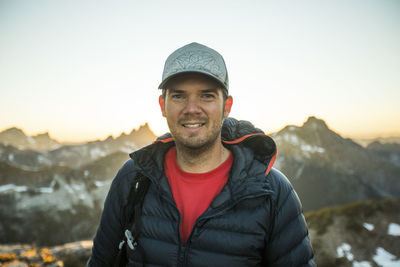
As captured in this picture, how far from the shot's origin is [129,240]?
3047 mm

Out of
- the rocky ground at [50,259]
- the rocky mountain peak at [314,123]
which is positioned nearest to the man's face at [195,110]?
the rocky ground at [50,259]

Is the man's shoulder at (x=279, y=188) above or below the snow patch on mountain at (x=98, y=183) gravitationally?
above

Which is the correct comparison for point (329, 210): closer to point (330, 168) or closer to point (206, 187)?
point (206, 187)

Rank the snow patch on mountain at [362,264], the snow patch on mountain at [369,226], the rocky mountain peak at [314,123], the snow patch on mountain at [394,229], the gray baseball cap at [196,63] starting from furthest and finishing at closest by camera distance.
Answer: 1. the rocky mountain peak at [314,123]
2. the snow patch on mountain at [369,226]
3. the snow patch on mountain at [394,229]
4. the snow patch on mountain at [362,264]
5. the gray baseball cap at [196,63]

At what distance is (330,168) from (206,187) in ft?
498

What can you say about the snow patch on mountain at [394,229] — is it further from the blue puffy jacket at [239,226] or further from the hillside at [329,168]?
the hillside at [329,168]

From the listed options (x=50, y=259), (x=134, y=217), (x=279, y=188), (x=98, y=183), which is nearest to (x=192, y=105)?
(x=279, y=188)

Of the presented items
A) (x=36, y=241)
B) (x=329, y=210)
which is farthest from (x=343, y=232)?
(x=36, y=241)

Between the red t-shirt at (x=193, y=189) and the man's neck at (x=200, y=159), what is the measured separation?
7cm

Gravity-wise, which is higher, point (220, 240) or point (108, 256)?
point (220, 240)

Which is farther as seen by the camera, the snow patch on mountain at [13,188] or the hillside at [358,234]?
the snow patch on mountain at [13,188]

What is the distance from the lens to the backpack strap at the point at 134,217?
3.07m

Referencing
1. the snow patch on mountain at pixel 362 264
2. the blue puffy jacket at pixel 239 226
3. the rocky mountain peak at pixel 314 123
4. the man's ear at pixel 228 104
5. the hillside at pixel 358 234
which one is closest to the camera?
the blue puffy jacket at pixel 239 226

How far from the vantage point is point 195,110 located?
311 cm
